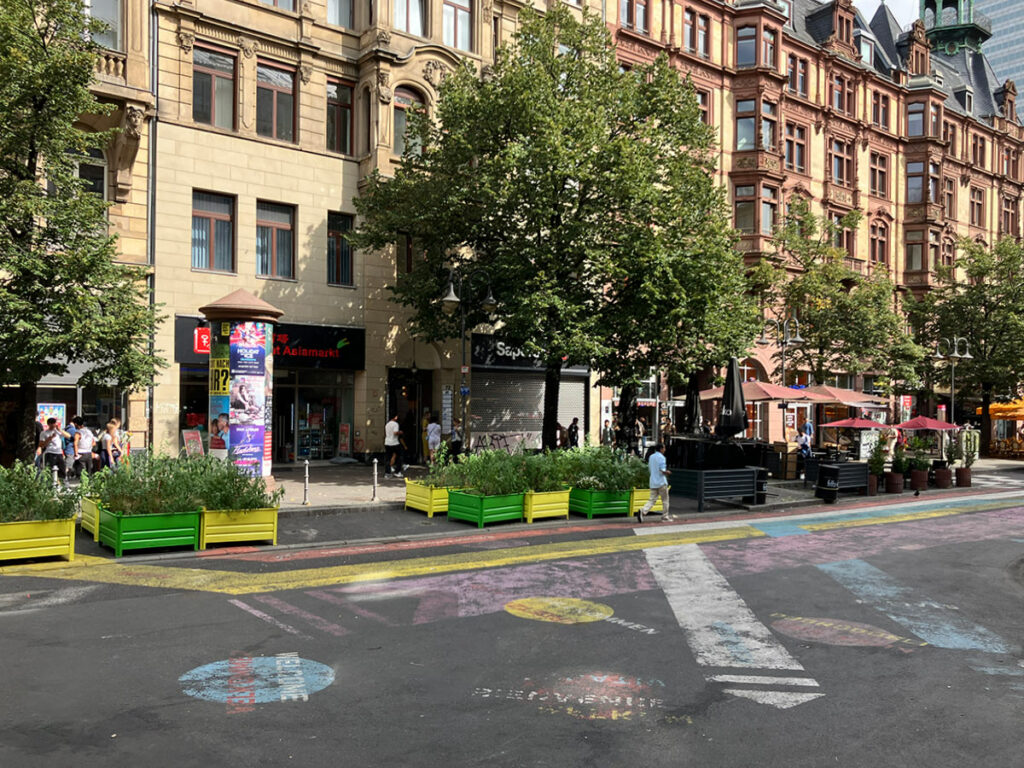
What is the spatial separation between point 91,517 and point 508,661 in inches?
339

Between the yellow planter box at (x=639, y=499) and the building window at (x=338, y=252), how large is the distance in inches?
522

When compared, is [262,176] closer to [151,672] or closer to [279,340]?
[279,340]

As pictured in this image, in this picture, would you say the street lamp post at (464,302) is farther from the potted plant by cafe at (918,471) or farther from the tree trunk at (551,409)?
the potted plant by cafe at (918,471)

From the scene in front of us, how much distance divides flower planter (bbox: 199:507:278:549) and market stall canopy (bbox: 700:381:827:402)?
1771cm

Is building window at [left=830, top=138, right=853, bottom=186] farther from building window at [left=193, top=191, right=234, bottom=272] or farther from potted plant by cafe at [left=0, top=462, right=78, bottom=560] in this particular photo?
potted plant by cafe at [left=0, top=462, right=78, bottom=560]

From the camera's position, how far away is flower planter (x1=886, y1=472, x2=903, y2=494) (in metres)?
24.1

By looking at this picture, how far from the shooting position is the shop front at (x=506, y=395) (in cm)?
2884

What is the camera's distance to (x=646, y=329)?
71.0ft

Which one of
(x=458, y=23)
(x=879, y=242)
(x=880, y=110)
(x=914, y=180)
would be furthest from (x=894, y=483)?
(x=914, y=180)

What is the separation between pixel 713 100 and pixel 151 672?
36829 mm

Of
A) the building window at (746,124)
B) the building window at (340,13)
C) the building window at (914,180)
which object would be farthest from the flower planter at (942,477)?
the building window at (914,180)

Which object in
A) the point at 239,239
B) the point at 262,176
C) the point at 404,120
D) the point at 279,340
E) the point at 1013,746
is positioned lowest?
the point at 1013,746

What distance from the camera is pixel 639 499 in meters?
17.3

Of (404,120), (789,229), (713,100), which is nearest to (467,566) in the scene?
(404,120)
